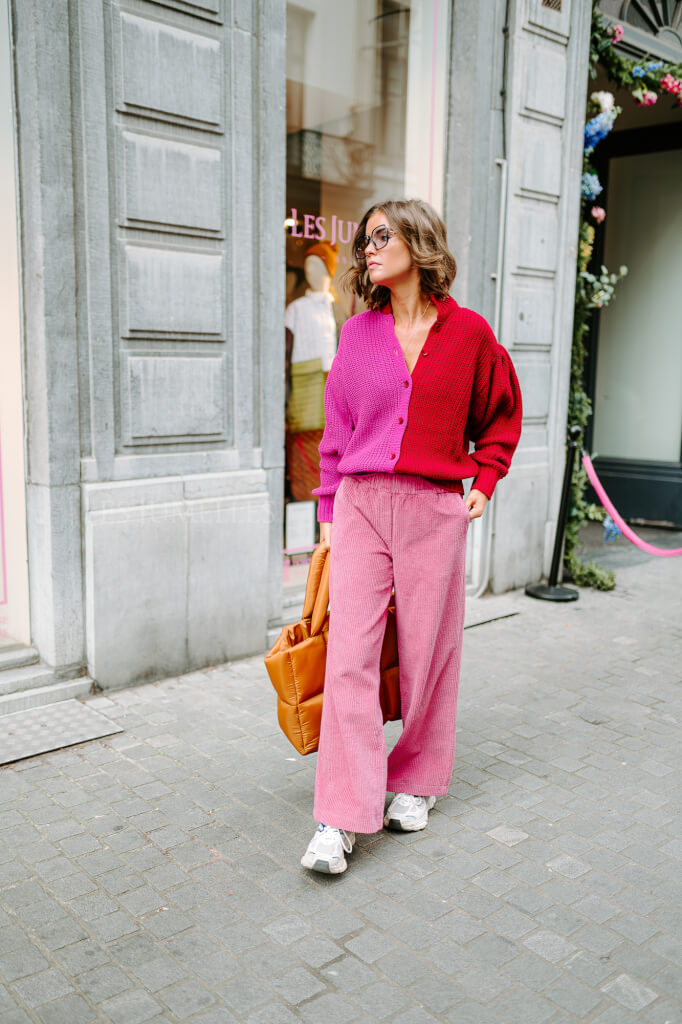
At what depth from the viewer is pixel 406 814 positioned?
3297 mm

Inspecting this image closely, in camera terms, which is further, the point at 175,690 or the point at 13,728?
the point at 175,690

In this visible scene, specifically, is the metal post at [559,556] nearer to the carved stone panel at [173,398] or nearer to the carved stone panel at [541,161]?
the carved stone panel at [541,161]

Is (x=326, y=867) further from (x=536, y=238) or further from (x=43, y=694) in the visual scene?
(x=536, y=238)

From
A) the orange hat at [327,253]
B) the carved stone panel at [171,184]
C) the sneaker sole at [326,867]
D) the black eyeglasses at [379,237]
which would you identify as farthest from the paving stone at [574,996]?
the orange hat at [327,253]

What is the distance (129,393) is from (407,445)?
6.69ft

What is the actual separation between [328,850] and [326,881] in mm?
96

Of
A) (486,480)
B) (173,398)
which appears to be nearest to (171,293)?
(173,398)

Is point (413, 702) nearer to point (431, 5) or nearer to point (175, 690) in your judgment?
point (175, 690)

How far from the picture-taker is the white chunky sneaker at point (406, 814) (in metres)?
3.29

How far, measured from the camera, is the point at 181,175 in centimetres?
464

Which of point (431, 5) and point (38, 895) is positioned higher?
point (431, 5)

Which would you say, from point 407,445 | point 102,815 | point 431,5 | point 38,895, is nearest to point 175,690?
point 102,815

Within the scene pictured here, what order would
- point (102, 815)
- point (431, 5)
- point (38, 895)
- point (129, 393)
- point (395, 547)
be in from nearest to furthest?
point (38, 895)
point (395, 547)
point (102, 815)
point (129, 393)
point (431, 5)

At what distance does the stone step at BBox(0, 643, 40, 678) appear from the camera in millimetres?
4477
